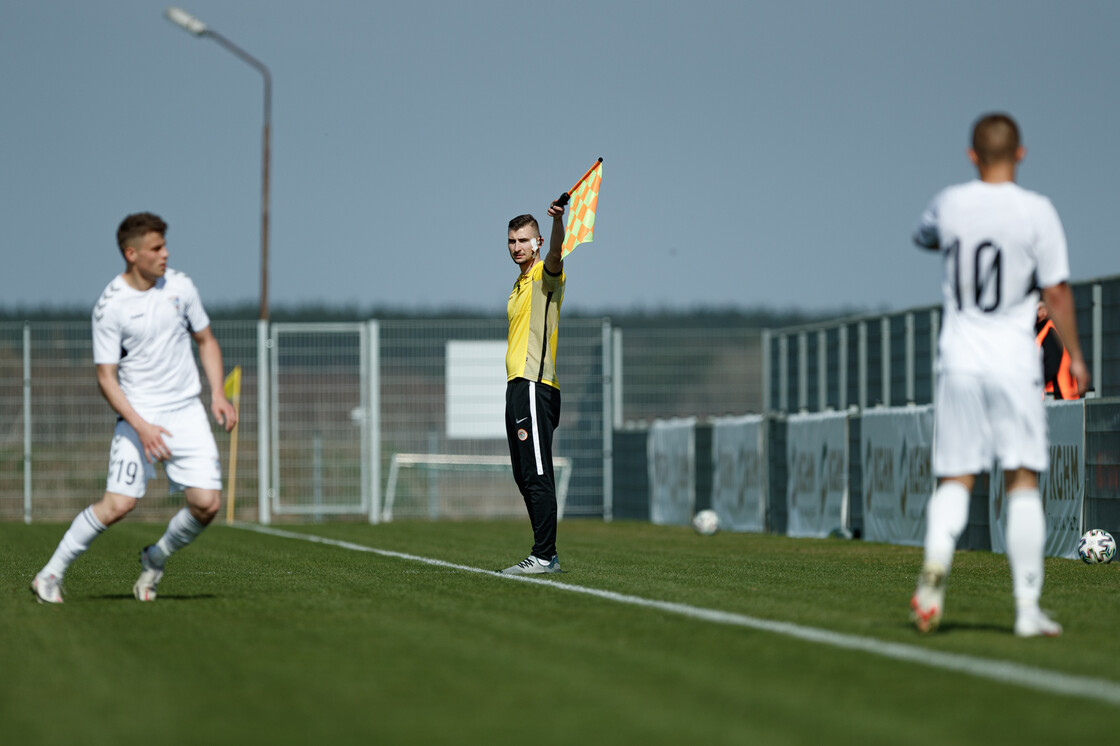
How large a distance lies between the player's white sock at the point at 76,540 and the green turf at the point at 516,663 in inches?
9.7

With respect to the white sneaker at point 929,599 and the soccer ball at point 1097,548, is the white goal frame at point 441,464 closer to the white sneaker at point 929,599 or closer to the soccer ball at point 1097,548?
the soccer ball at point 1097,548

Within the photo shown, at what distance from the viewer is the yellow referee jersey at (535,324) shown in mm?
9133

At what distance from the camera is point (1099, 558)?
405 inches

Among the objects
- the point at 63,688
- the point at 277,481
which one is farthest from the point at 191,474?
the point at 277,481

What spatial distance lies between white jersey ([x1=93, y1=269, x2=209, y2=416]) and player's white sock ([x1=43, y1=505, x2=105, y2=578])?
1.91 feet

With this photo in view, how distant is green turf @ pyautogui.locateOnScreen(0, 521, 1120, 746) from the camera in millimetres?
3697

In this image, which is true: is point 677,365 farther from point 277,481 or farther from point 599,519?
point 277,481

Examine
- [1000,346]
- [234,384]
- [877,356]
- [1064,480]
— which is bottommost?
[1064,480]

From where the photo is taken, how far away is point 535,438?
932 centimetres

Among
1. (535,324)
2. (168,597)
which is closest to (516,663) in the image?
(168,597)

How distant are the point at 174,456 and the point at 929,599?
10.8ft

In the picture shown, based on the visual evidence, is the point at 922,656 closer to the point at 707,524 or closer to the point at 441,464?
the point at 707,524

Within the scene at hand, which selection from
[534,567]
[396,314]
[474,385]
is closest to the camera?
[534,567]

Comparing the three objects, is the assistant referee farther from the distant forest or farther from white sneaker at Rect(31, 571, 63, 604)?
the distant forest
